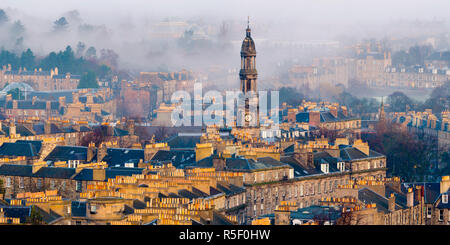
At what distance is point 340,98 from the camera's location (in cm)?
18138

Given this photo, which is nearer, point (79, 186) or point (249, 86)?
point (79, 186)

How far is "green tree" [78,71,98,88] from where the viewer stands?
616 feet

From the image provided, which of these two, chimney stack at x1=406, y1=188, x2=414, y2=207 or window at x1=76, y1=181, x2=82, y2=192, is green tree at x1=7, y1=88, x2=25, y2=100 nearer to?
window at x1=76, y1=181, x2=82, y2=192

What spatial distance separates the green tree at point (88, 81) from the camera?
7397 inches

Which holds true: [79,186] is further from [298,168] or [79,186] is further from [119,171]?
[298,168]

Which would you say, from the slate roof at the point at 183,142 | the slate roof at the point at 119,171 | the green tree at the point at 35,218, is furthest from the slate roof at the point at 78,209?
the slate roof at the point at 183,142

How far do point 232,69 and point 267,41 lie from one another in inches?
316

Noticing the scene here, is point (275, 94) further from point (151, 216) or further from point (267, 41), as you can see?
point (151, 216)

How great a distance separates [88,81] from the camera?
622 ft

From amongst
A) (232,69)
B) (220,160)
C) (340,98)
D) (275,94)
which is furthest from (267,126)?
(232,69)

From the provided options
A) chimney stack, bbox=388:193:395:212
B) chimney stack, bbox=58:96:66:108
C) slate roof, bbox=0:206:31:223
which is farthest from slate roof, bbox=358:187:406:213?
chimney stack, bbox=58:96:66:108

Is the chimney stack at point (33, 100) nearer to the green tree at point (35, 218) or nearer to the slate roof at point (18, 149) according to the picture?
the slate roof at point (18, 149)

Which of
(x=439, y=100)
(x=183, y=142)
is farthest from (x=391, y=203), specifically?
(x=439, y=100)
